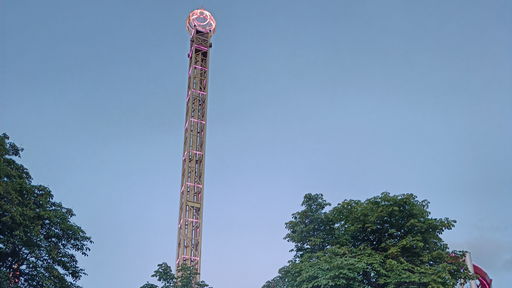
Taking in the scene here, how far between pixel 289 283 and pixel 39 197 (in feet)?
37.6

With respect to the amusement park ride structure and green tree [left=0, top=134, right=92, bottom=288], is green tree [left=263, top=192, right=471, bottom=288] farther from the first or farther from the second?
the amusement park ride structure

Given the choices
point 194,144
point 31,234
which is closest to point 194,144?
point 194,144

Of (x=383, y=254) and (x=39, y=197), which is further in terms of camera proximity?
(x=383, y=254)

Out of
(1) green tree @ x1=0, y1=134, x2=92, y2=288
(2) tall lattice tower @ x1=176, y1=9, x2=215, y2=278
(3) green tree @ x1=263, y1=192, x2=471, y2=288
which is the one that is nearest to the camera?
(1) green tree @ x1=0, y1=134, x2=92, y2=288

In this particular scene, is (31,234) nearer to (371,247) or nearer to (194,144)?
(371,247)

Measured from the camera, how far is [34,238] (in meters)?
17.2

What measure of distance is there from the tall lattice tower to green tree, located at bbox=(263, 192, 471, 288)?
17.2 m

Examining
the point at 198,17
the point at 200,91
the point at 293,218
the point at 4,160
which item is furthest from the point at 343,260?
the point at 198,17

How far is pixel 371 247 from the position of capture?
22.2 meters

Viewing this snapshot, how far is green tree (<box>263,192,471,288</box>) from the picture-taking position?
20203mm

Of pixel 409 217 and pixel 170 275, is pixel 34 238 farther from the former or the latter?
pixel 409 217

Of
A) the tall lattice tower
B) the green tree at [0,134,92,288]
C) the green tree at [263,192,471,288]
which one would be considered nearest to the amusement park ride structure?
the tall lattice tower

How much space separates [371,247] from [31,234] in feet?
46.5

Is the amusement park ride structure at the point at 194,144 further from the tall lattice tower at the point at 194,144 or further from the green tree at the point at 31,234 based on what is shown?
the green tree at the point at 31,234
